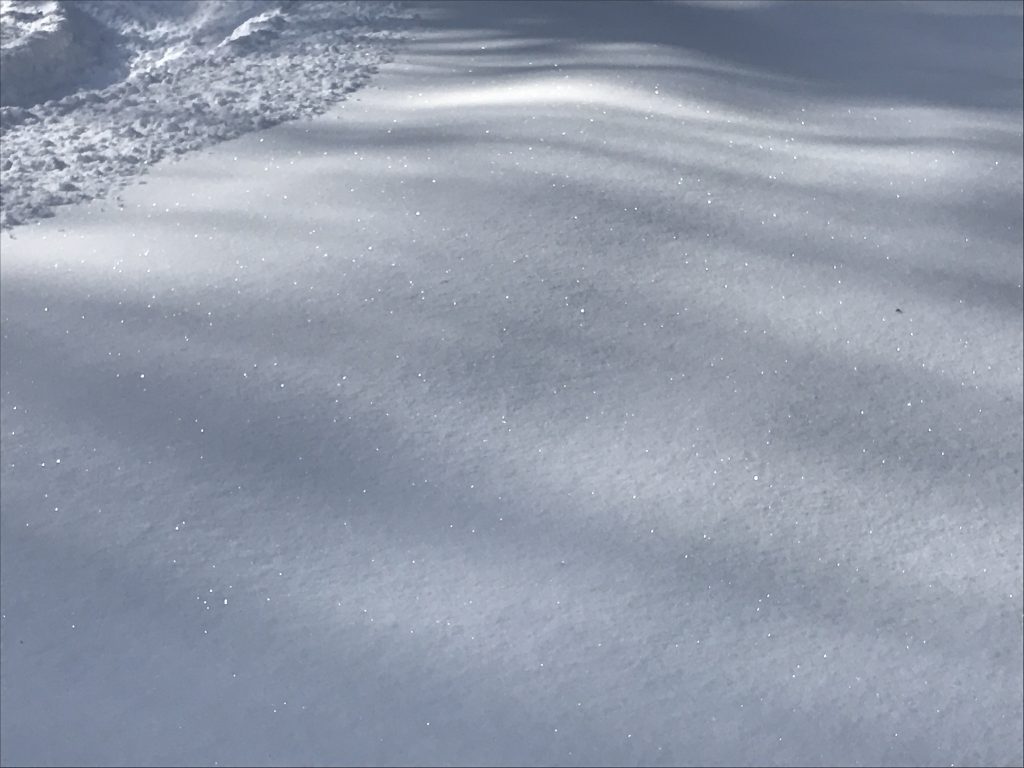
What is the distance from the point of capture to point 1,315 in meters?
1.29

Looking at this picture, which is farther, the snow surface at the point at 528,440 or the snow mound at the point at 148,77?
the snow mound at the point at 148,77

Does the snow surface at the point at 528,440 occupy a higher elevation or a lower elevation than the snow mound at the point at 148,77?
lower

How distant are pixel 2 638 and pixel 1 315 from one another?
1.53ft

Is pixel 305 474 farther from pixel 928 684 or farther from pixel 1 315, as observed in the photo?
pixel 928 684

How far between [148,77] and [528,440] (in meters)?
1.01

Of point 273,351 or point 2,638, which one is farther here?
point 273,351

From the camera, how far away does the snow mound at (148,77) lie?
1.58 m

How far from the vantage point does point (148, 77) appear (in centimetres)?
181

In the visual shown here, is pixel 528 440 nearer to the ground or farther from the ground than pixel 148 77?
nearer to the ground

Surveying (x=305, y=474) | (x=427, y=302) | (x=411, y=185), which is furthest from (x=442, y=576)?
(x=411, y=185)

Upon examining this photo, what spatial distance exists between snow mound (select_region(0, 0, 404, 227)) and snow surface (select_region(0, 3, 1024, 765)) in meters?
0.07

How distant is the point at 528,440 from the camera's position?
1172 mm

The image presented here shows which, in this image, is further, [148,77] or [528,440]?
[148,77]

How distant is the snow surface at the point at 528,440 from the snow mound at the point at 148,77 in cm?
7
